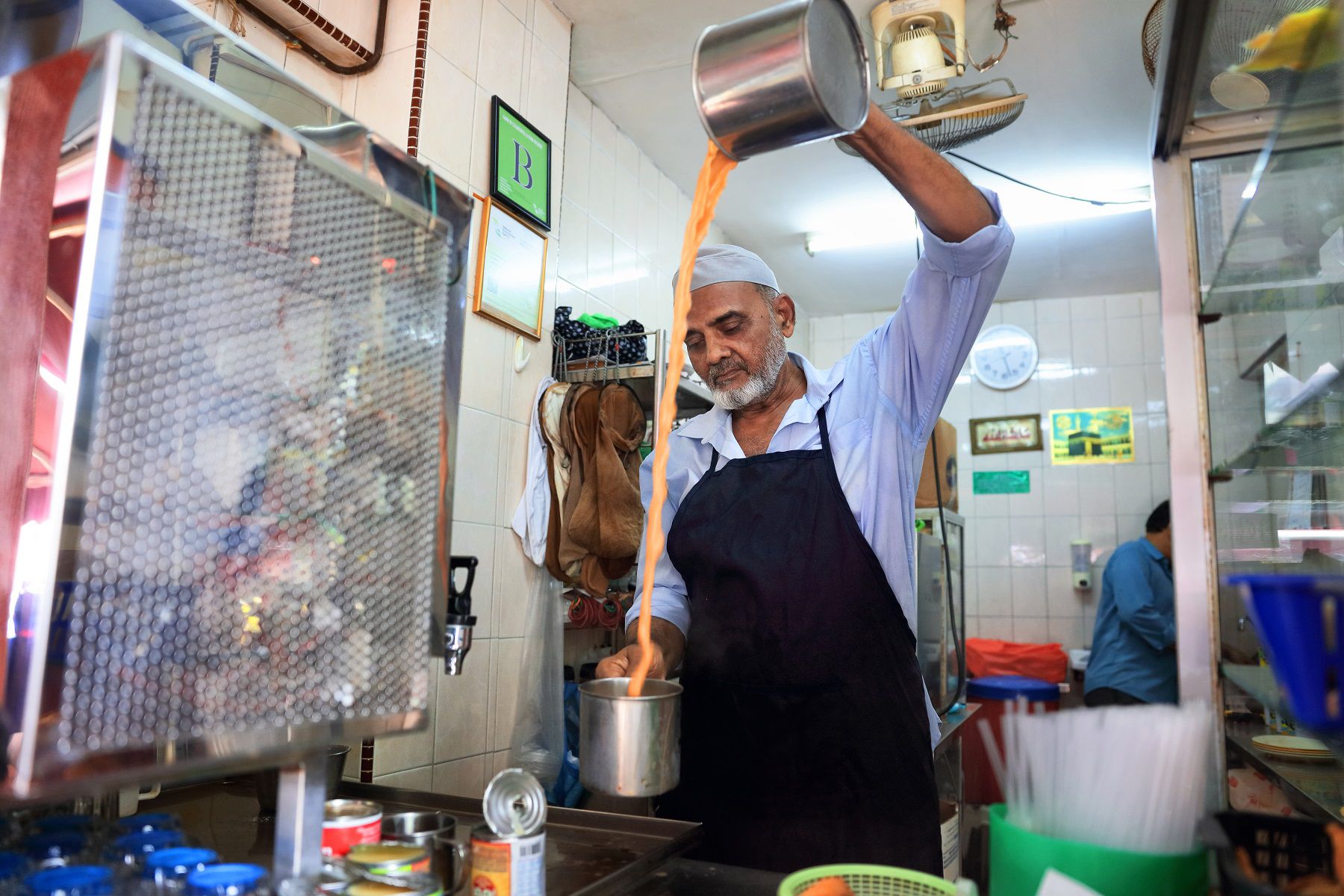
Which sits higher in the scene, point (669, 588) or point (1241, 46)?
point (1241, 46)

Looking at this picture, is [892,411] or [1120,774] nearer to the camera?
[1120,774]

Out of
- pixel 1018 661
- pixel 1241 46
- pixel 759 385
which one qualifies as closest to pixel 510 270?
pixel 759 385

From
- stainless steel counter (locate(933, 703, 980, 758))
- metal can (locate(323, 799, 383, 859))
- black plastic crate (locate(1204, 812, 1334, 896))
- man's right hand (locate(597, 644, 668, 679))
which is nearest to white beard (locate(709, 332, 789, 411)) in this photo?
man's right hand (locate(597, 644, 668, 679))

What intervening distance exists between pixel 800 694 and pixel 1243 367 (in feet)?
3.29

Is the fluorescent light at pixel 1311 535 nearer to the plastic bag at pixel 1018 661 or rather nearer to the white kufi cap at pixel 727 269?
the white kufi cap at pixel 727 269

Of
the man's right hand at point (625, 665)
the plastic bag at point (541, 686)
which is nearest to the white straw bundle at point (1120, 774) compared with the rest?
the man's right hand at point (625, 665)

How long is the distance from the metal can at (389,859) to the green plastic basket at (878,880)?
0.35 metres

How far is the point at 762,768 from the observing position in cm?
164

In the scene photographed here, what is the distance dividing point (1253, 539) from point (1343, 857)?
115 cm

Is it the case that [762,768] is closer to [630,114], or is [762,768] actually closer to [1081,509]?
[630,114]

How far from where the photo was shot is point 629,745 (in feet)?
3.34

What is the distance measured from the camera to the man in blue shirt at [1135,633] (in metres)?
4.16

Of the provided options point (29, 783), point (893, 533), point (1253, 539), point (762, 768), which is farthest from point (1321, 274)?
point (29, 783)

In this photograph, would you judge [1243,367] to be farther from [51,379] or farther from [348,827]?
[51,379]
